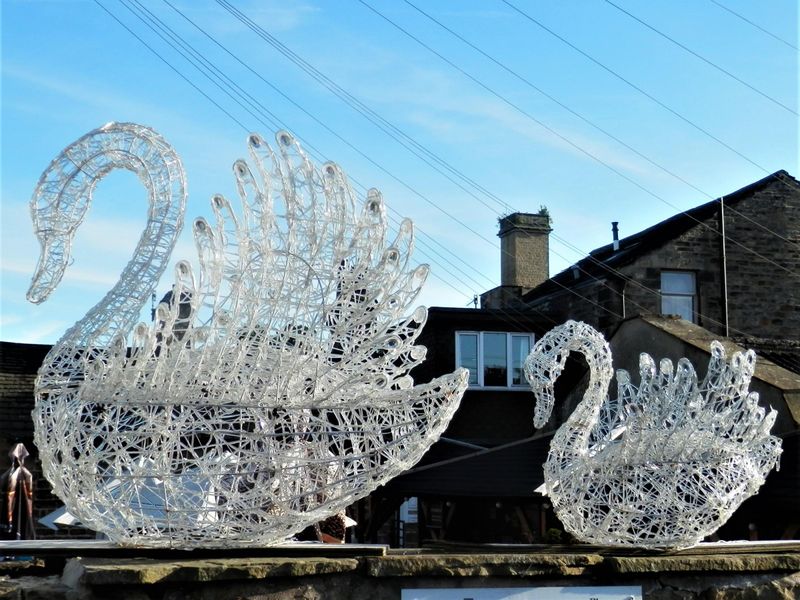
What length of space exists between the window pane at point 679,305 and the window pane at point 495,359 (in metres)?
3.57

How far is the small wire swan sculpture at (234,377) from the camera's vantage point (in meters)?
6.73

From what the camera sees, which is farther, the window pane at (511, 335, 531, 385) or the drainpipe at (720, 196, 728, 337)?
the window pane at (511, 335, 531, 385)

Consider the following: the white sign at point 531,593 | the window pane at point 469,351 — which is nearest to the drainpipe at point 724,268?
the window pane at point 469,351

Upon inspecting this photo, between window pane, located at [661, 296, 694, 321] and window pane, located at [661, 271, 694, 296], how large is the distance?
13 centimetres

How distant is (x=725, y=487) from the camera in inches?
344

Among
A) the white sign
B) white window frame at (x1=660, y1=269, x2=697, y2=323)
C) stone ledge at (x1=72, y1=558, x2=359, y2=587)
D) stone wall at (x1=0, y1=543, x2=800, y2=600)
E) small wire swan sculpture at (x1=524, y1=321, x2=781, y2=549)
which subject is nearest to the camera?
stone ledge at (x1=72, y1=558, x2=359, y2=587)

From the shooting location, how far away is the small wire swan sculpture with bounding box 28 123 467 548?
673cm

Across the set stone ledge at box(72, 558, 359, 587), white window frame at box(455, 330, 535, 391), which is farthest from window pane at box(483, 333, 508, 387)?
stone ledge at box(72, 558, 359, 587)

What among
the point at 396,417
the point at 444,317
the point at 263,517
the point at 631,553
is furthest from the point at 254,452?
the point at 444,317

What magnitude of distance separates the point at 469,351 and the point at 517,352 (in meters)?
1.08

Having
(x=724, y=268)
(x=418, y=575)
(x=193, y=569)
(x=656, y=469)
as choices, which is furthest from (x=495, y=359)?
(x=193, y=569)

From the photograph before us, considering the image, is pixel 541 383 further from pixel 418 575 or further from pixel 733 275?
pixel 733 275

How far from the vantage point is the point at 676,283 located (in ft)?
79.0

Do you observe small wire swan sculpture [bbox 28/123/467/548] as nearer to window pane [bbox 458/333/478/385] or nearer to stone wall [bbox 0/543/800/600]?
stone wall [bbox 0/543/800/600]
